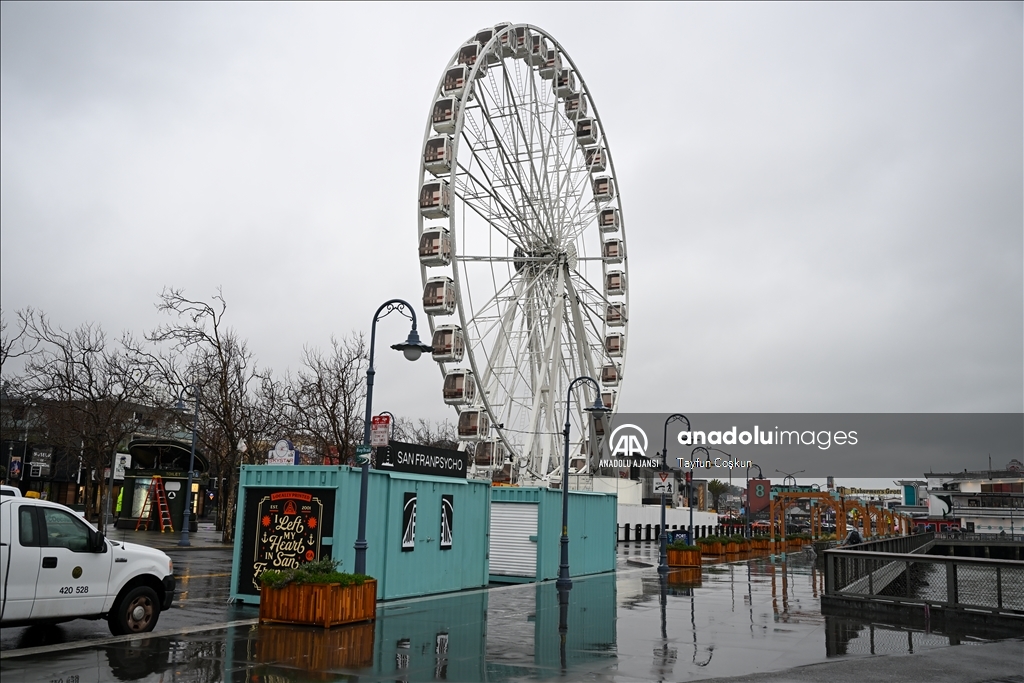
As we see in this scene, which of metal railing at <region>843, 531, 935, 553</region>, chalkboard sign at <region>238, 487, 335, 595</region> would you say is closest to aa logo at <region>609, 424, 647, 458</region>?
metal railing at <region>843, 531, 935, 553</region>

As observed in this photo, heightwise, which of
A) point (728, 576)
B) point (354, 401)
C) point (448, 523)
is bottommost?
point (728, 576)

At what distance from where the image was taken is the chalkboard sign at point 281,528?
1689 cm

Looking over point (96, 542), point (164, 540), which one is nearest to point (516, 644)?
point (96, 542)

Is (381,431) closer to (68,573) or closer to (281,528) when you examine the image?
(281,528)

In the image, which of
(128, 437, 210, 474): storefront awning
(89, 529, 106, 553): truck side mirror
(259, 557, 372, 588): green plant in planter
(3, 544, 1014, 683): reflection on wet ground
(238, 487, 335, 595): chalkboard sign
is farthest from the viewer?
(128, 437, 210, 474): storefront awning

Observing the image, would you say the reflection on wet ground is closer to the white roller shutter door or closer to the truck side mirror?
the truck side mirror

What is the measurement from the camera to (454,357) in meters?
30.3

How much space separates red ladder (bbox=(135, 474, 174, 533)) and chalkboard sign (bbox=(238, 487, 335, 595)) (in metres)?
27.4

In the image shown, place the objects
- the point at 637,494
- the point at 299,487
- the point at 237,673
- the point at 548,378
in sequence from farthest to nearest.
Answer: the point at 637,494 → the point at 548,378 → the point at 299,487 → the point at 237,673

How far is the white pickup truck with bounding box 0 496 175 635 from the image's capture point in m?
11.2

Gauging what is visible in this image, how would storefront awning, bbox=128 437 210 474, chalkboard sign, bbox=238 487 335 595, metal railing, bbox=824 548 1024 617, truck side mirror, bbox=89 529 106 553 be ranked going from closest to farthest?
truck side mirror, bbox=89 529 106 553 → metal railing, bbox=824 548 1024 617 → chalkboard sign, bbox=238 487 335 595 → storefront awning, bbox=128 437 210 474

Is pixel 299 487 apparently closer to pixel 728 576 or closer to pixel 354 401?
pixel 728 576

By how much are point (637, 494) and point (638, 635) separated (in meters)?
66.1

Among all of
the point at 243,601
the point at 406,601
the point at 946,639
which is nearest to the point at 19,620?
the point at 243,601
